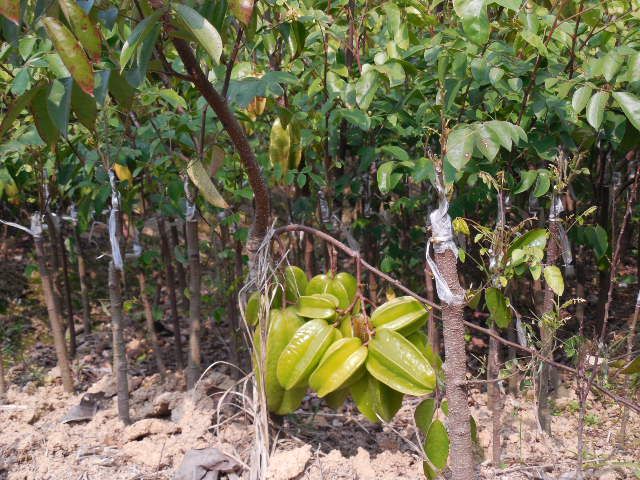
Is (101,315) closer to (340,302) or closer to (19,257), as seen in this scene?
(19,257)

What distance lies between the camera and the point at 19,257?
4.89m

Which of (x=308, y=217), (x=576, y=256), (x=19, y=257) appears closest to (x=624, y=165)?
(x=576, y=256)

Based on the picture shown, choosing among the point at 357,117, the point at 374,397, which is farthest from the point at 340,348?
the point at 357,117

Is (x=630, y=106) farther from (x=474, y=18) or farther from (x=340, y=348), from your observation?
(x=340, y=348)

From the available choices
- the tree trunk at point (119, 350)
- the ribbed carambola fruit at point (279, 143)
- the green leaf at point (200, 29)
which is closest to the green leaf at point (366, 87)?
the ribbed carambola fruit at point (279, 143)

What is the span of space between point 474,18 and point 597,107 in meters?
0.41

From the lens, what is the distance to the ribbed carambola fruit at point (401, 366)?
172cm

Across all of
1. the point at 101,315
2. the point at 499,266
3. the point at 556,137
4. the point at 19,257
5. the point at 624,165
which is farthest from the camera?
the point at 19,257

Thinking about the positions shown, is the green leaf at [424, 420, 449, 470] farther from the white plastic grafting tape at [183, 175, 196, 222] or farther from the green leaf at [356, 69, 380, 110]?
the white plastic grafting tape at [183, 175, 196, 222]

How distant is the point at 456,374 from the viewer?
1.62 meters

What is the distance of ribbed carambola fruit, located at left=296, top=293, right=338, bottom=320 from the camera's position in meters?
1.92

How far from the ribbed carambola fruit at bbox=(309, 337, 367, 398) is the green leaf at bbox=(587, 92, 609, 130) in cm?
81

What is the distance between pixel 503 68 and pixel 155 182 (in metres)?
1.50

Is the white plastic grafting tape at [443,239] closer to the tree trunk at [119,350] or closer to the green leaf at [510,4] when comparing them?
the green leaf at [510,4]
